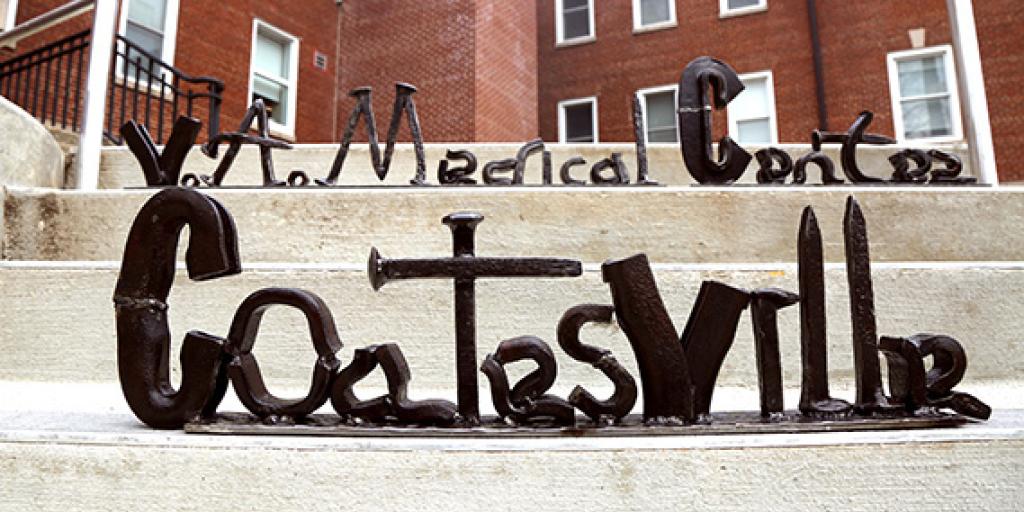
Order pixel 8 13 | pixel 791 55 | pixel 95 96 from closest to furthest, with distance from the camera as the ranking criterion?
1. pixel 95 96
2. pixel 8 13
3. pixel 791 55

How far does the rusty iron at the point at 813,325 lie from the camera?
1514mm

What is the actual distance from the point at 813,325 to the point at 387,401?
1.03 metres

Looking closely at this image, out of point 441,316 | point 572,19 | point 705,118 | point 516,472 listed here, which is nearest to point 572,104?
point 572,19

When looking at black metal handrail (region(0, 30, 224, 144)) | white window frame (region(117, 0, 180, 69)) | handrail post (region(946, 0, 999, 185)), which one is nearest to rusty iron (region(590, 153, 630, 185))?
handrail post (region(946, 0, 999, 185))

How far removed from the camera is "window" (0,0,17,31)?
23.0 ft

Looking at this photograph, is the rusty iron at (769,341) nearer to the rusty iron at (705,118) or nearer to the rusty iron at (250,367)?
the rusty iron at (250,367)

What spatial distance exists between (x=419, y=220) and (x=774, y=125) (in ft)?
39.3

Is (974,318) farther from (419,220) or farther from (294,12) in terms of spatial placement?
(294,12)

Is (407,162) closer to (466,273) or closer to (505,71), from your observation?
(466,273)

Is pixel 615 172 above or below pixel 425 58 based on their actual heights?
below

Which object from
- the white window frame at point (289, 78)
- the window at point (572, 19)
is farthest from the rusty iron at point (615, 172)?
the window at point (572, 19)

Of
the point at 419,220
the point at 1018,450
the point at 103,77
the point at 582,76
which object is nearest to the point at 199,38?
the point at 103,77

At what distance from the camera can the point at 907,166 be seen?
11.3 ft

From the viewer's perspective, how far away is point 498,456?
1374 millimetres
